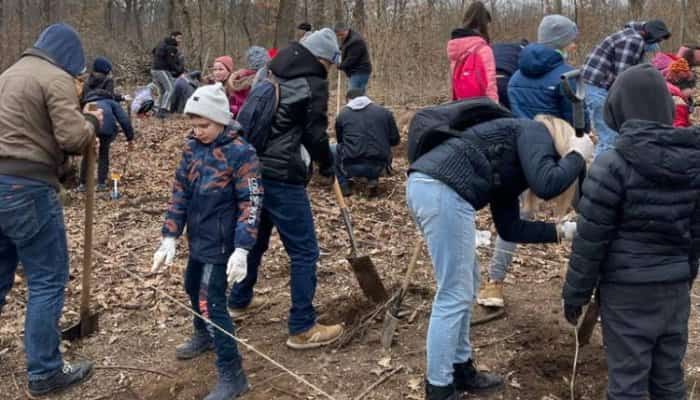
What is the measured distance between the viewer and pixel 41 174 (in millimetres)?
3893

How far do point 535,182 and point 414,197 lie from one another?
22.5 inches

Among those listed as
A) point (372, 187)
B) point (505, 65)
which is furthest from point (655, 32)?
point (372, 187)

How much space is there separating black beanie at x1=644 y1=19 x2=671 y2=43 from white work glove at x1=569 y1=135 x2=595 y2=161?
3.33 metres

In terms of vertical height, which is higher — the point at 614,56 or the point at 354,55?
the point at 614,56

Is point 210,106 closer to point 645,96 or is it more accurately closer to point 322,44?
point 322,44

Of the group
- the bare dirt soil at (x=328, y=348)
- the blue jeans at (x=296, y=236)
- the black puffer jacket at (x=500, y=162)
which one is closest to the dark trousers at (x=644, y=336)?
the black puffer jacket at (x=500, y=162)

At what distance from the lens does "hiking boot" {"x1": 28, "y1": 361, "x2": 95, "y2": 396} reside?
4.02m

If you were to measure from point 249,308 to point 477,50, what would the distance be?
287 cm

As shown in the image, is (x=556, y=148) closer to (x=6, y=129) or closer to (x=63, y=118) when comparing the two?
(x=63, y=118)

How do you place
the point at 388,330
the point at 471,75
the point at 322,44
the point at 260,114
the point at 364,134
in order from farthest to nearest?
the point at 364,134 → the point at 471,75 → the point at 388,330 → the point at 322,44 → the point at 260,114

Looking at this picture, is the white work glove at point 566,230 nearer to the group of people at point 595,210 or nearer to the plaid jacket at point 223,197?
the group of people at point 595,210

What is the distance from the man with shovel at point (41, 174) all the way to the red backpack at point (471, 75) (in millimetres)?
3181

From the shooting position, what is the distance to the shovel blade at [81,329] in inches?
185

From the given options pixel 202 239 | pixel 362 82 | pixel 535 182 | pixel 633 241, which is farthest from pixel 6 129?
pixel 362 82
